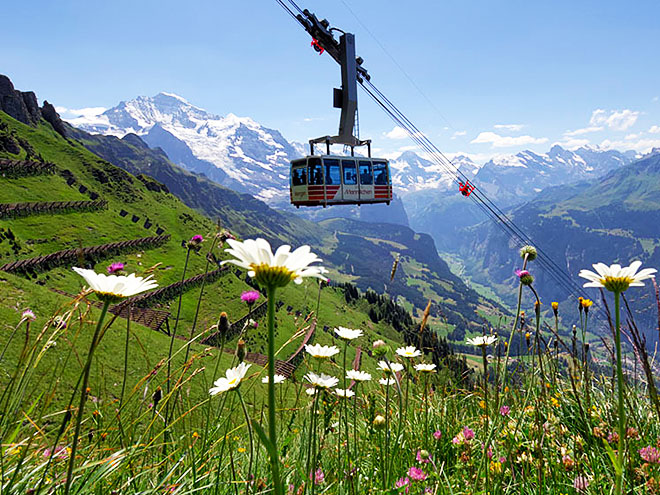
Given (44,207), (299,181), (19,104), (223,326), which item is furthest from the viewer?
(19,104)

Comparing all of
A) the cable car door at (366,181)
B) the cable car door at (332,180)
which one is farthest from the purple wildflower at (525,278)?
the cable car door at (366,181)

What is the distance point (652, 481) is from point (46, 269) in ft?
291

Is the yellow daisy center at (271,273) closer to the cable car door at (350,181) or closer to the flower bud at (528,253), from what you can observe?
the flower bud at (528,253)

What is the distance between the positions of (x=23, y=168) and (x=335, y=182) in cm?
12619

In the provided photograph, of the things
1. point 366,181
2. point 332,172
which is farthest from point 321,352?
point 366,181

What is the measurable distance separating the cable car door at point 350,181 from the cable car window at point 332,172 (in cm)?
22

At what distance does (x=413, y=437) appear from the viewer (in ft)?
13.6

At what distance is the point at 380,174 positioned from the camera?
17.8 meters

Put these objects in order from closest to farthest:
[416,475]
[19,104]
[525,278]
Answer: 1. [416,475]
2. [525,278]
3. [19,104]

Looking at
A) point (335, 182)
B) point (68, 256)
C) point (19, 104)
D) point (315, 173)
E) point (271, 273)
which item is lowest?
point (68, 256)

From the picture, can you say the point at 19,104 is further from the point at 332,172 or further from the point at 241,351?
the point at 241,351

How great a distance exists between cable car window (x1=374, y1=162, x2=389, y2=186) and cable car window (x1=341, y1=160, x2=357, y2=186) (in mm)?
1393

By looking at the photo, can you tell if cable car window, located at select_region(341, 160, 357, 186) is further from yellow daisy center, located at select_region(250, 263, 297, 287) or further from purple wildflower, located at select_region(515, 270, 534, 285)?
yellow daisy center, located at select_region(250, 263, 297, 287)

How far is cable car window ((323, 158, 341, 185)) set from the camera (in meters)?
16.0
